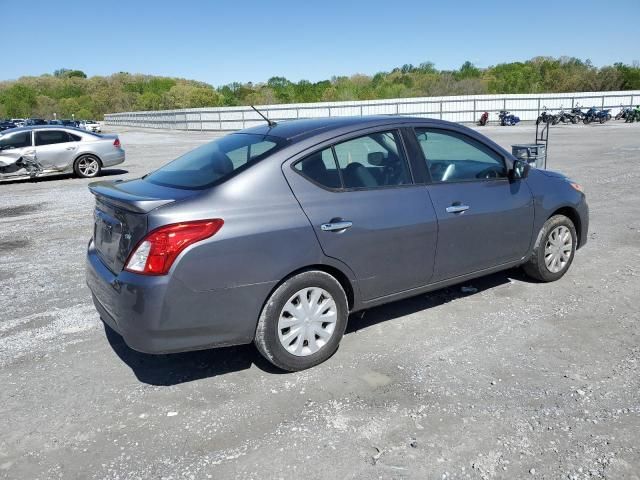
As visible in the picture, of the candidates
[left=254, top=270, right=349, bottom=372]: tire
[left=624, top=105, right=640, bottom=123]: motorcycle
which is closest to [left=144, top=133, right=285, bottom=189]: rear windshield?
[left=254, top=270, right=349, bottom=372]: tire

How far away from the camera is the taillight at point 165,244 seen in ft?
10.2

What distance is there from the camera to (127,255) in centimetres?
327

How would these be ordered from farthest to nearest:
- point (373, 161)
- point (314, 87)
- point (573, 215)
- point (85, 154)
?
1. point (314, 87)
2. point (85, 154)
3. point (573, 215)
4. point (373, 161)

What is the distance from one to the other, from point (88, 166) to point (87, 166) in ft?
0.10

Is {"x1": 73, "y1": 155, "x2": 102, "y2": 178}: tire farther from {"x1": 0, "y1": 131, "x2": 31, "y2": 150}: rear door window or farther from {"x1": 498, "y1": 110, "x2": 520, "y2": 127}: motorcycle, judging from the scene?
{"x1": 498, "y1": 110, "x2": 520, "y2": 127}: motorcycle

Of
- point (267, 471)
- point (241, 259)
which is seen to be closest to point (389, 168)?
point (241, 259)

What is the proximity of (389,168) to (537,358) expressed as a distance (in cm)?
174

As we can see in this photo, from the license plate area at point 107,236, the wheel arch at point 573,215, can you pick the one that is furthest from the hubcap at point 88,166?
the wheel arch at point 573,215

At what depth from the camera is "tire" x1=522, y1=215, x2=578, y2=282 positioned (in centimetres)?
498

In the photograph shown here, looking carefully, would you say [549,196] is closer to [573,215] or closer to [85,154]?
[573,215]

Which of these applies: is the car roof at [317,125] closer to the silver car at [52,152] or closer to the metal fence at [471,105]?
the silver car at [52,152]

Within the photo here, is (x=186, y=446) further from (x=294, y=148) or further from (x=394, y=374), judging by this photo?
(x=294, y=148)

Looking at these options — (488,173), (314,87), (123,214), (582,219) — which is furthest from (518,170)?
(314,87)

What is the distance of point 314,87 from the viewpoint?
102188mm
